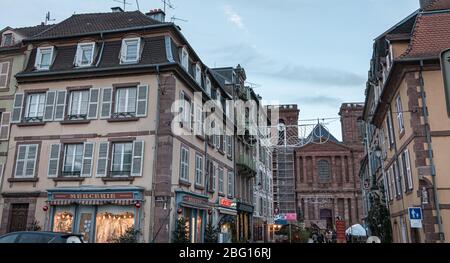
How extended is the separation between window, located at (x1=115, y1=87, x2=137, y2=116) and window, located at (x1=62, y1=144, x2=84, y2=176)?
8.74 ft

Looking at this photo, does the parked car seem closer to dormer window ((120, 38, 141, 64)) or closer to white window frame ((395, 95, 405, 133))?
dormer window ((120, 38, 141, 64))

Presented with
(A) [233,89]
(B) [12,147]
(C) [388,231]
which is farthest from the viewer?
(A) [233,89]

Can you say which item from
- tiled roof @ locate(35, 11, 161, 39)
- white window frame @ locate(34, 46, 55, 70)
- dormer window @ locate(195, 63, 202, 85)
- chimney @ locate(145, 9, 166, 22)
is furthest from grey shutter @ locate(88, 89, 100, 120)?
chimney @ locate(145, 9, 166, 22)

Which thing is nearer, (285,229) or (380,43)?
(380,43)

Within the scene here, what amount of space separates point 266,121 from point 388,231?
22.1 m

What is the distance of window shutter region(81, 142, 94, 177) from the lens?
1825 centimetres

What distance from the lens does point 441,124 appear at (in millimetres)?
15023

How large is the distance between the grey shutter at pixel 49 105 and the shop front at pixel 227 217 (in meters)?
11.0

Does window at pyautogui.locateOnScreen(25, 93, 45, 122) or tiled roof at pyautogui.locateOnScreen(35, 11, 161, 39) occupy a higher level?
tiled roof at pyautogui.locateOnScreen(35, 11, 161, 39)

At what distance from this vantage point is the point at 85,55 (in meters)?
20.1

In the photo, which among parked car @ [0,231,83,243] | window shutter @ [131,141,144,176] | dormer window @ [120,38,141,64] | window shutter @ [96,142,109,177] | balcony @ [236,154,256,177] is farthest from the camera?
balcony @ [236,154,256,177]

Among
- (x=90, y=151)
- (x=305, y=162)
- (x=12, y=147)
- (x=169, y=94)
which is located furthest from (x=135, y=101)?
(x=305, y=162)

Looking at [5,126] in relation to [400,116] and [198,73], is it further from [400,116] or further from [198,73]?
[400,116]
